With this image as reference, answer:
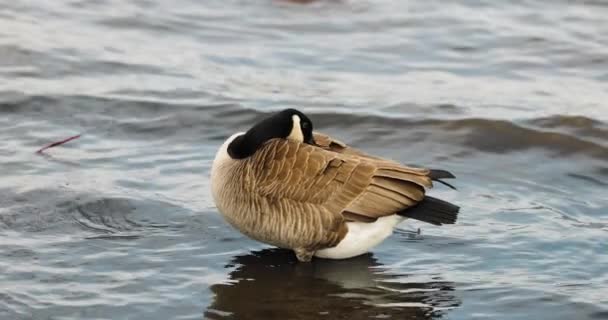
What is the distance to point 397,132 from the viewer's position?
38.3 feet

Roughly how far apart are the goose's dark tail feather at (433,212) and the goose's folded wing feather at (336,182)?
6 centimetres

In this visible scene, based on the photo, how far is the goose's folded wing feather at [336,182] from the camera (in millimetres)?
7820

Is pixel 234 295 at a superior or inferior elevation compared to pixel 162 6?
inferior

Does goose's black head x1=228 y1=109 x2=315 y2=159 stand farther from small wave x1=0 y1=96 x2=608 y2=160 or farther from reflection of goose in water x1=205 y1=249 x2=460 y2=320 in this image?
small wave x1=0 y1=96 x2=608 y2=160

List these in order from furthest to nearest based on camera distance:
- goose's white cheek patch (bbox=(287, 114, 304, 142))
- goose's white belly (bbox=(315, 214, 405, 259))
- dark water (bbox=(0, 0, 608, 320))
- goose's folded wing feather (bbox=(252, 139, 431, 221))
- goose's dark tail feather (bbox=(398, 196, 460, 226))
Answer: goose's white cheek patch (bbox=(287, 114, 304, 142)), goose's white belly (bbox=(315, 214, 405, 259)), goose's folded wing feather (bbox=(252, 139, 431, 221)), goose's dark tail feather (bbox=(398, 196, 460, 226)), dark water (bbox=(0, 0, 608, 320))

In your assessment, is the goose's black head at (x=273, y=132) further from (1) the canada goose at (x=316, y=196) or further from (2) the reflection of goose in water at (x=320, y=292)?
(2) the reflection of goose in water at (x=320, y=292)

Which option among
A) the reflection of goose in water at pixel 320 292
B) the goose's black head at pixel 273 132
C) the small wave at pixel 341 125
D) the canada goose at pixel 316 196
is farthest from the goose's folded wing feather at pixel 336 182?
the small wave at pixel 341 125

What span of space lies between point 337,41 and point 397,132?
159 inches

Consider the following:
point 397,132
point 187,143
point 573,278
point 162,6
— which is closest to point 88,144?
point 187,143

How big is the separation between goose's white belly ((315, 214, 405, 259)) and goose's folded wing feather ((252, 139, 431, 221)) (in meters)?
0.13

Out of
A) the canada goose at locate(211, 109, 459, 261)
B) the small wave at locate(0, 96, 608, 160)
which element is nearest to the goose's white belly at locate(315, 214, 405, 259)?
the canada goose at locate(211, 109, 459, 261)

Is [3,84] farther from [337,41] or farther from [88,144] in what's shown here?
[337,41]

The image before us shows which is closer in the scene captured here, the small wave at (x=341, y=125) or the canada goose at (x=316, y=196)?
the canada goose at (x=316, y=196)

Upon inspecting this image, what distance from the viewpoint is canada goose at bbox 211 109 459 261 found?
25.7 feet
